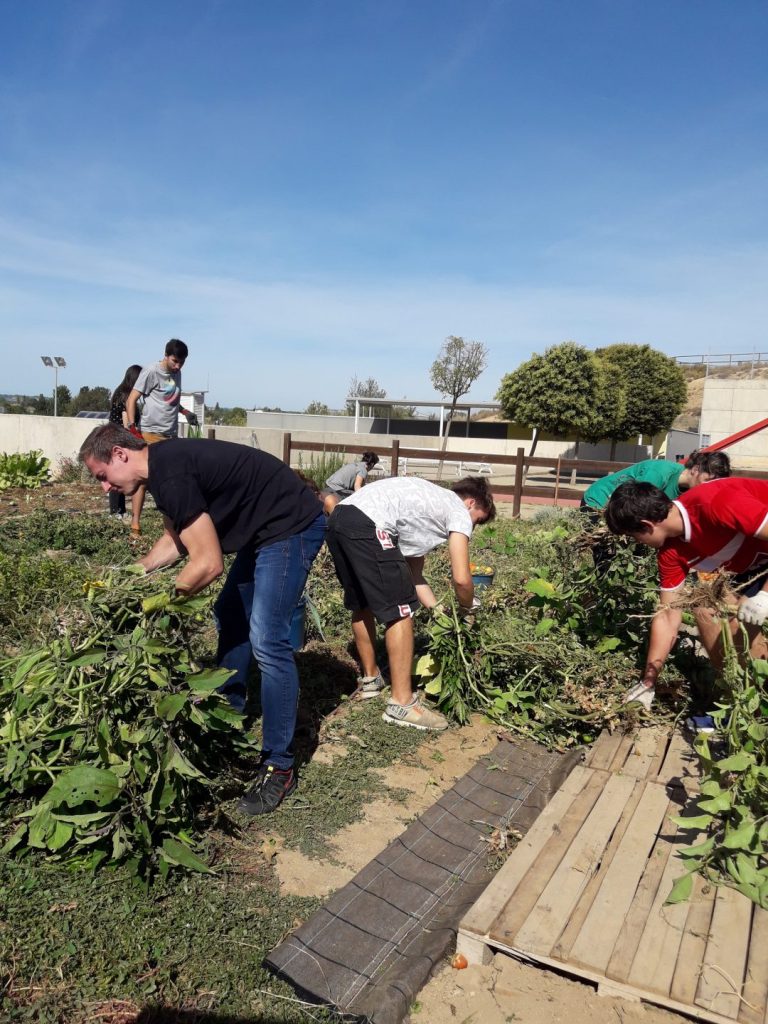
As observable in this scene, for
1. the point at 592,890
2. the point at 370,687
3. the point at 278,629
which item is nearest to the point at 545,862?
the point at 592,890

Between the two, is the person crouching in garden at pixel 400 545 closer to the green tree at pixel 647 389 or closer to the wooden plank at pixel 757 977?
the wooden plank at pixel 757 977

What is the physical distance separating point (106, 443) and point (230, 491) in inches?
19.4

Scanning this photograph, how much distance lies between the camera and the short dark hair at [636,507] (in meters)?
3.20

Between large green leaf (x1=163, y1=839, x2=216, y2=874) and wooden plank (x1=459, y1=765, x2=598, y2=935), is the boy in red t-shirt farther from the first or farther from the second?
large green leaf (x1=163, y1=839, x2=216, y2=874)

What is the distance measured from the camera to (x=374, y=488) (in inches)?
149

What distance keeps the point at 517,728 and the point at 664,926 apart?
152cm

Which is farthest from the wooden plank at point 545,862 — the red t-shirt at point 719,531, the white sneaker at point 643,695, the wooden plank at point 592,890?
the red t-shirt at point 719,531

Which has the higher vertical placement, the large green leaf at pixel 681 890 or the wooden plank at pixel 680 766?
the large green leaf at pixel 681 890

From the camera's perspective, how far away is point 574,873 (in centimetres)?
241

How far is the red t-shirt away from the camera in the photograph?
124 inches

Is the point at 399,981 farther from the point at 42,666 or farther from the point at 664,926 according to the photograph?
the point at 42,666

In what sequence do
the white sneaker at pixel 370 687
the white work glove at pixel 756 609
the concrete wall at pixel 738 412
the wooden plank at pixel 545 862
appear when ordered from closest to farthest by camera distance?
the wooden plank at pixel 545 862 → the white work glove at pixel 756 609 → the white sneaker at pixel 370 687 → the concrete wall at pixel 738 412

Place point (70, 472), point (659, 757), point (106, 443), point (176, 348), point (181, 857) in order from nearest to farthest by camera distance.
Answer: point (181, 857), point (106, 443), point (659, 757), point (176, 348), point (70, 472)

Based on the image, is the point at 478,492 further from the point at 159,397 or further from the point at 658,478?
the point at 159,397
